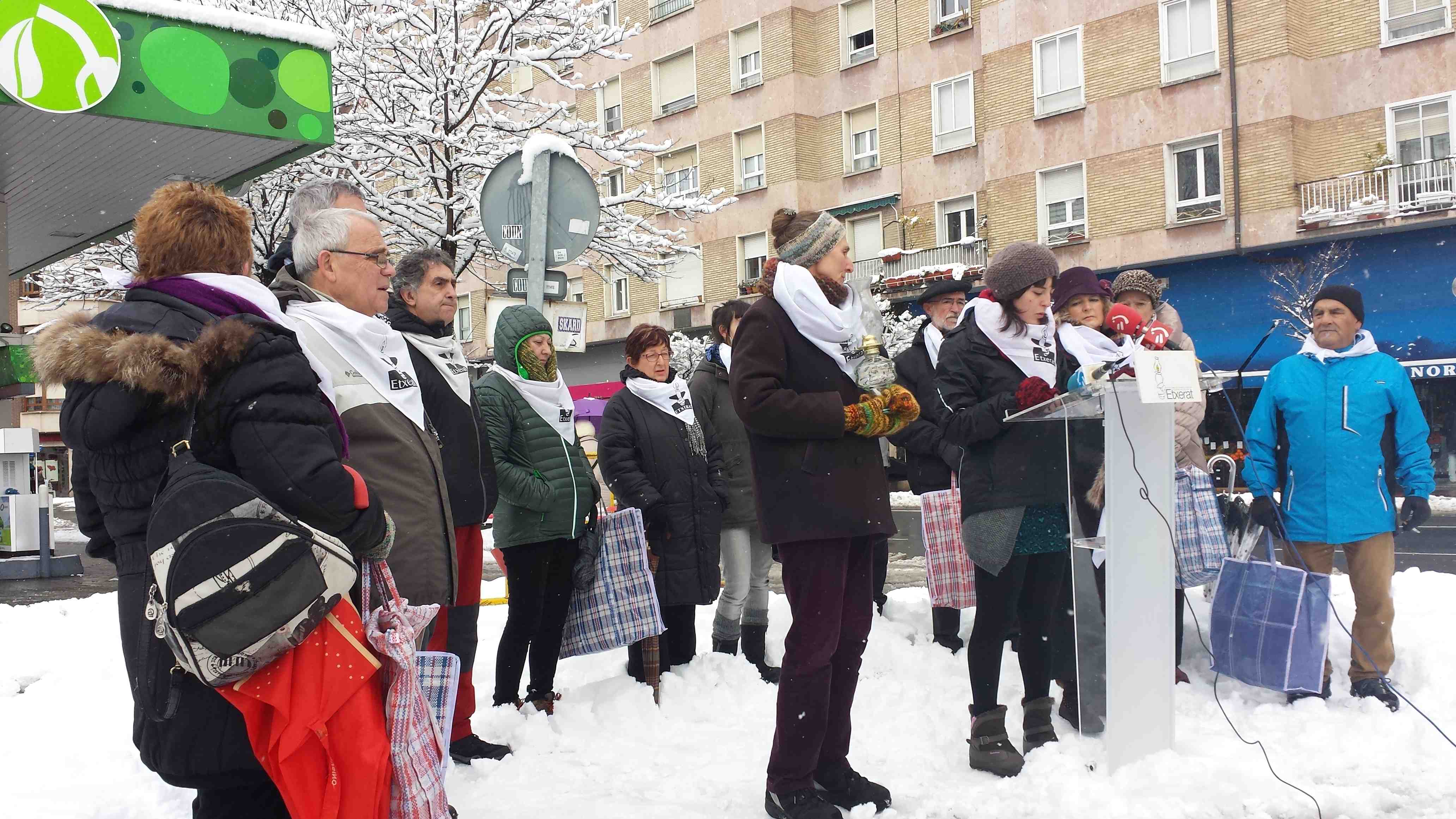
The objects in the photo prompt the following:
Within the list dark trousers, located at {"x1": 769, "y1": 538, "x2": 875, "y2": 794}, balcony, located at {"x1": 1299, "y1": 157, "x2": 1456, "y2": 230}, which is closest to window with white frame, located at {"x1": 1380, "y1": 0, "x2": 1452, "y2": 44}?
balcony, located at {"x1": 1299, "y1": 157, "x2": 1456, "y2": 230}

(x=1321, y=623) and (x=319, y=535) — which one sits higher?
(x=319, y=535)

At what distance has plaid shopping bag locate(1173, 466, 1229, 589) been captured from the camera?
5801 mm

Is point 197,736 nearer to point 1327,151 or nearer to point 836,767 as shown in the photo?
point 836,767

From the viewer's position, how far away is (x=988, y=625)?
451 cm

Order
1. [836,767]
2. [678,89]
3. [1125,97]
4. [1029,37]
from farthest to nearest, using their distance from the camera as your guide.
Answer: [678,89] < [1029,37] < [1125,97] < [836,767]

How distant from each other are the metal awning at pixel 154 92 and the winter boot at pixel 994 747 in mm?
5899

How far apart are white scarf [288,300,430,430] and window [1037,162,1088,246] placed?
25247 millimetres

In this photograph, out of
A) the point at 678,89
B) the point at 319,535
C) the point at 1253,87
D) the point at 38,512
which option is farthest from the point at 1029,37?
the point at 319,535

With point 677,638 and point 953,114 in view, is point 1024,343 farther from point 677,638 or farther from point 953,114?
point 953,114

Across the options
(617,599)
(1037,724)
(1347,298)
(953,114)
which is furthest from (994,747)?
(953,114)

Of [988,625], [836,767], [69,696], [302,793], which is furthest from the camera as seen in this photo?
[69,696]

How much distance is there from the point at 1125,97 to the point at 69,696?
83.3 feet

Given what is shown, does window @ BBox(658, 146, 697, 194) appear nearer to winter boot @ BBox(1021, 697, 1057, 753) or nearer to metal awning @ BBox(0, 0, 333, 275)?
metal awning @ BBox(0, 0, 333, 275)

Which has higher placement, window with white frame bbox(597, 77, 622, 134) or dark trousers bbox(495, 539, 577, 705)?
window with white frame bbox(597, 77, 622, 134)
